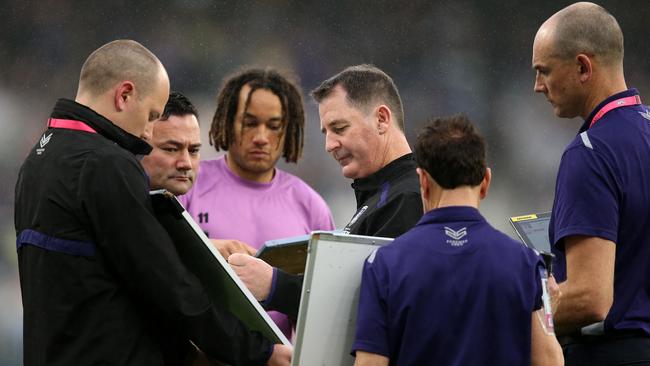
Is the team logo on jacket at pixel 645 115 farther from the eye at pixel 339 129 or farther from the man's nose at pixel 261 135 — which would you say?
the man's nose at pixel 261 135

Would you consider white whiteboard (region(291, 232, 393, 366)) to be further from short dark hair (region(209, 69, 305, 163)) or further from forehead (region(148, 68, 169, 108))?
short dark hair (region(209, 69, 305, 163))

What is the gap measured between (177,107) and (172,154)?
6.5 inches

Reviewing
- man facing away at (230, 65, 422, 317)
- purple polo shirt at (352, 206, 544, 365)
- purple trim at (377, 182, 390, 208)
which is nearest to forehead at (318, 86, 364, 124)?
man facing away at (230, 65, 422, 317)

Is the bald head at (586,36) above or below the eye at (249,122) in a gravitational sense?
above

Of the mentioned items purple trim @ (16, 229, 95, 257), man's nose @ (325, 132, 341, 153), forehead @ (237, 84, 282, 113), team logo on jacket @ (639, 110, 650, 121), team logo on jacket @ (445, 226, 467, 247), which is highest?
forehead @ (237, 84, 282, 113)

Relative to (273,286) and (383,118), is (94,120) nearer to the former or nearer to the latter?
(273,286)

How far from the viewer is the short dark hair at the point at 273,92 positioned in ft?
11.3

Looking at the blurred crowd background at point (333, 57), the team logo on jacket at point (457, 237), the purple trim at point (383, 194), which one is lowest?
the team logo on jacket at point (457, 237)

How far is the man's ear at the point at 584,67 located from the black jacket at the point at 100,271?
42.3 inches

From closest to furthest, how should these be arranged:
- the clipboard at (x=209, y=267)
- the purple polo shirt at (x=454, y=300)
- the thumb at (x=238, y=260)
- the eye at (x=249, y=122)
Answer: the purple polo shirt at (x=454, y=300)
the clipboard at (x=209, y=267)
the thumb at (x=238, y=260)
the eye at (x=249, y=122)

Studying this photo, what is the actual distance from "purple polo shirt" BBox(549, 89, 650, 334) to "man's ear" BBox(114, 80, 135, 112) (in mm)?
1073

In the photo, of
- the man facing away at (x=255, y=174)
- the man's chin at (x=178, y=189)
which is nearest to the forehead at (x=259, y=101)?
the man facing away at (x=255, y=174)

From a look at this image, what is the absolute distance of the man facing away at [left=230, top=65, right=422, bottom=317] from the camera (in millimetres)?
2396

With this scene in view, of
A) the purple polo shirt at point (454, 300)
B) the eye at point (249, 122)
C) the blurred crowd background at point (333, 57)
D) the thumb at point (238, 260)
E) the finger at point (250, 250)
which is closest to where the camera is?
the purple polo shirt at point (454, 300)
